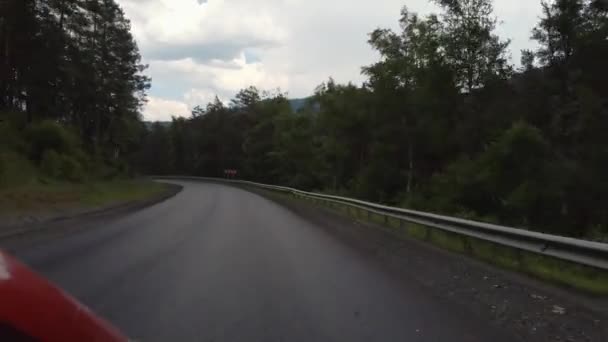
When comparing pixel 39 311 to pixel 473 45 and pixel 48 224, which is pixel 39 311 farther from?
pixel 473 45

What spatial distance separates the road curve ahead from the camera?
554 cm

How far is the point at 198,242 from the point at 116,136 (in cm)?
6398

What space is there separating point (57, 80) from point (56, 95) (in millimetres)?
3329

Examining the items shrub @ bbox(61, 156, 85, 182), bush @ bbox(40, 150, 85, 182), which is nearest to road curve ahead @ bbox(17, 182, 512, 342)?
bush @ bbox(40, 150, 85, 182)

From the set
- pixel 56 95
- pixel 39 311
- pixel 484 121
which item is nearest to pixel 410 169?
pixel 484 121

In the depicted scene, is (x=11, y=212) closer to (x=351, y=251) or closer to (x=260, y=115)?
(x=351, y=251)

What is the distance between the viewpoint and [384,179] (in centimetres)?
4794

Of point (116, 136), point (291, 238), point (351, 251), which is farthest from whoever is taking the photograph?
point (116, 136)

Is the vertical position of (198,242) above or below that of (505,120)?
below

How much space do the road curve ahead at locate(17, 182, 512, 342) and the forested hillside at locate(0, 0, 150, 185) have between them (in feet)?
57.1

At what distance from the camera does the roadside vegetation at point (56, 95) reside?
28328mm

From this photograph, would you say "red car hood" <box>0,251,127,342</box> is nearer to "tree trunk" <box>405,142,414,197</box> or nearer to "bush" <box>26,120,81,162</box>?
"bush" <box>26,120,81,162</box>

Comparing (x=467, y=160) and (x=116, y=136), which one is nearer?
(x=467, y=160)

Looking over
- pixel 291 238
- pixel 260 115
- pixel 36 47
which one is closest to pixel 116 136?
pixel 260 115
